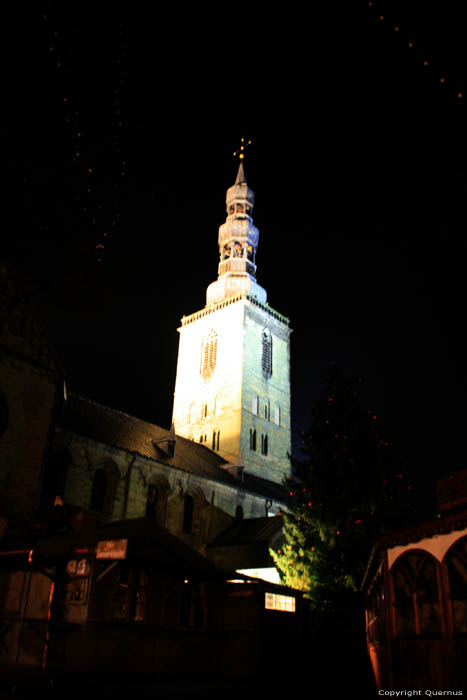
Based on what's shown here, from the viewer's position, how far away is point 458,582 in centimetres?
820

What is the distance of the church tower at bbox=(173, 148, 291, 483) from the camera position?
46.2 m

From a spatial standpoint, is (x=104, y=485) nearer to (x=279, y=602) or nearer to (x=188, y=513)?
(x=188, y=513)

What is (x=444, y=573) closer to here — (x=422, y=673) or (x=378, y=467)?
(x=422, y=673)

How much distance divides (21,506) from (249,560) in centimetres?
1572

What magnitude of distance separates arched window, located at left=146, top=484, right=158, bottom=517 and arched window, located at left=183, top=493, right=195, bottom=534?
8.47 ft

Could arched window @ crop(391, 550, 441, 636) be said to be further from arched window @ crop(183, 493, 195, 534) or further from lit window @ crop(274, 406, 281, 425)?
lit window @ crop(274, 406, 281, 425)

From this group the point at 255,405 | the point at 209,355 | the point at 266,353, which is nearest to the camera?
the point at 255,405

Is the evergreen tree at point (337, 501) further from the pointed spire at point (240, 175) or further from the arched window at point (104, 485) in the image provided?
the pointed spire at point (240, 175)

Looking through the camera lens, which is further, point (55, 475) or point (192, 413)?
point (192, 413)

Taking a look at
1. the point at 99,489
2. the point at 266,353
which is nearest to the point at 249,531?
the point at 99,489

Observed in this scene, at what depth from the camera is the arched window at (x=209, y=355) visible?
164 ft

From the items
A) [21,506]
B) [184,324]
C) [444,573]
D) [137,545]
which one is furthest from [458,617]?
[184,324]

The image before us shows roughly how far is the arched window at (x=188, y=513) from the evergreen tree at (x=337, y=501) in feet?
44.0

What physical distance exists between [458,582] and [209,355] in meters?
43.3
